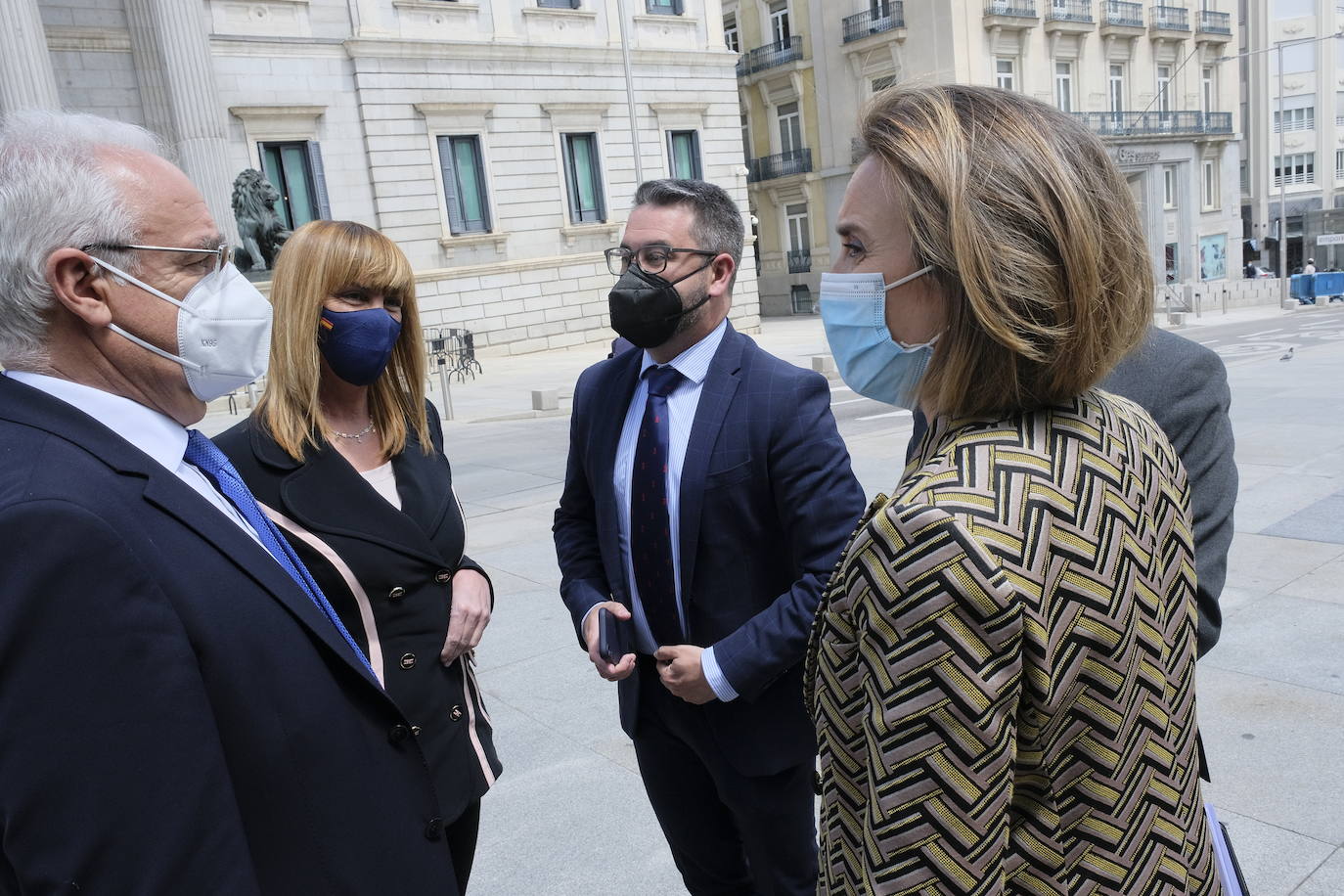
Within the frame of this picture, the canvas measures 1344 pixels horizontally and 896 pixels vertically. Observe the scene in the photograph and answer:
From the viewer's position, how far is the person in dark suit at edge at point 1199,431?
2.08m

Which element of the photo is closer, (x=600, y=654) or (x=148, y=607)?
(x=148, y=607)

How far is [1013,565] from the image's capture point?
1146mm

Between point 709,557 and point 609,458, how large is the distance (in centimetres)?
40

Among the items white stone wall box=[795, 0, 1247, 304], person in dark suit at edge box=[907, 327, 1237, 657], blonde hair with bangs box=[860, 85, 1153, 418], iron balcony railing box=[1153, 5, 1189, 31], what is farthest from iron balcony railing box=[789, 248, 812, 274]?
blonde hair with bangs box=[860, 85, 1153, 418]

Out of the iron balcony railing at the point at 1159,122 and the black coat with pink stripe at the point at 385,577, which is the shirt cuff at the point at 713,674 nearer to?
the black coat with pink stripe at the point at 385,577

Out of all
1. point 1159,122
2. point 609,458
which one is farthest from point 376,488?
point 1159,122

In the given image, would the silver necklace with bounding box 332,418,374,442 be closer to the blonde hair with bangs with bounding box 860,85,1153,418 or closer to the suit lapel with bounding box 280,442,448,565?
the suit lapel with bounding box 280,442,448,565

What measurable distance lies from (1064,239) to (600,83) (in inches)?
1097

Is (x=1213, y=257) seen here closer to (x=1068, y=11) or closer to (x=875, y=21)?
(x=1068, y=11)

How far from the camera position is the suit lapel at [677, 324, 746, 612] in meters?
2.30

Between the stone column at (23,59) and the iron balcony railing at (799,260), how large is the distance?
1088 inches

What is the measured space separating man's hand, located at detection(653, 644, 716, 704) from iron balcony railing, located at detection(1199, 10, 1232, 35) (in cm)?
5154

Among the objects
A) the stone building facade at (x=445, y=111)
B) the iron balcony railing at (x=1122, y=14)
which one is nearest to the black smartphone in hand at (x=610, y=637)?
the stone building facade at (x=445, y=111)

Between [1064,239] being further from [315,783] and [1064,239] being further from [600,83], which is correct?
[600,83]
